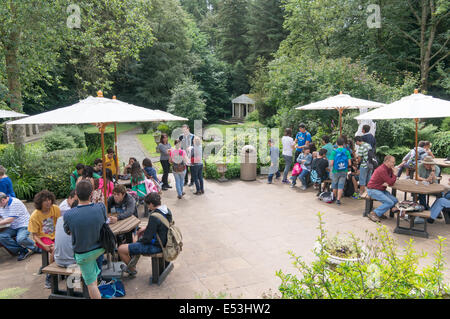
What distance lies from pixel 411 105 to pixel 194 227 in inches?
212

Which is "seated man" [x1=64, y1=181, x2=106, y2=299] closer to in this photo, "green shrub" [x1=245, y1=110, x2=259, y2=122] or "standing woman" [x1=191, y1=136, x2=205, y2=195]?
"standing woman" [x1=191, y1=136, x2=205, y2=195]

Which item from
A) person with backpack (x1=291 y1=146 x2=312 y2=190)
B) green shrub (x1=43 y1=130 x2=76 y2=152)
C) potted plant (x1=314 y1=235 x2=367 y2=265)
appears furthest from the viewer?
green shrub (x1=43 y1=130 x2=76 y2=152)

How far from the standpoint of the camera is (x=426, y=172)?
27.9 ft

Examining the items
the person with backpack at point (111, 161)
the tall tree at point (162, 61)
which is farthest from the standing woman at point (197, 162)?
the tall tree at point (162, 61)

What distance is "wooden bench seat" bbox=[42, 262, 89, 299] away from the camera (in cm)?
473

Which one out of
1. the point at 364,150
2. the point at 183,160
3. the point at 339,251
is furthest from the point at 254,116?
the point at 339,251

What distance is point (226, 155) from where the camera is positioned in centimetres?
1235

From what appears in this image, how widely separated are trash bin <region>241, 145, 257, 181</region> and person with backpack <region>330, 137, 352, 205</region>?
3219 millimetres

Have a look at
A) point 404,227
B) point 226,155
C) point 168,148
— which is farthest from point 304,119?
point 404,227

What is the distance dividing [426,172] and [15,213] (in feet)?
29.9

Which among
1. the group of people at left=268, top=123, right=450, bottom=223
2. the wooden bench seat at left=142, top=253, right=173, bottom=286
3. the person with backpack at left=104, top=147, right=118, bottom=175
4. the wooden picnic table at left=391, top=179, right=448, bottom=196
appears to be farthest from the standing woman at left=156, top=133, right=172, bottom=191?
the wooden picnic table at left=391, top=179, right=448, bottom=196

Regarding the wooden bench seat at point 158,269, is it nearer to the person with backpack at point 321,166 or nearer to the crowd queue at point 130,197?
the crowd queue at point 130,197

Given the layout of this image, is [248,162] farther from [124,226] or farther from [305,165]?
[124,226]

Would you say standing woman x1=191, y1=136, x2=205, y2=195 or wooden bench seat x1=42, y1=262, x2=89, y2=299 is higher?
standing woman x1=191, y1=136, x2=205, y2=195
